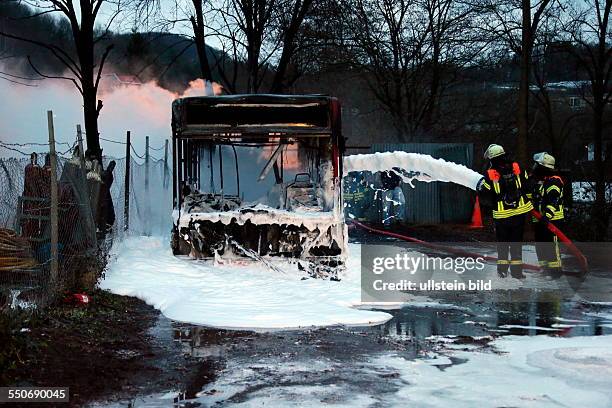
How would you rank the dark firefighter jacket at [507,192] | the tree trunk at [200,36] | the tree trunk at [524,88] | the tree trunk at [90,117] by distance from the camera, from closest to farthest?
the dark firefighter jacket at [507,192], the tree trunk at [90,117], the tree trunk at [524,88], the tree trunk at [200,36]

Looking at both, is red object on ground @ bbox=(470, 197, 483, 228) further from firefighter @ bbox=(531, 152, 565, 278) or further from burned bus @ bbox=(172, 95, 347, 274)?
burned bus @ bbox=(172, 95, 347, 274)

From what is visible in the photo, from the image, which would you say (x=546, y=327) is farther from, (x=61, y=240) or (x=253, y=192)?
(x=253, y=192)

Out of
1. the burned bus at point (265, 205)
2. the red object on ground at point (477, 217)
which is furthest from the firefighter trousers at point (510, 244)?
the red object on ground at point (477, 217)

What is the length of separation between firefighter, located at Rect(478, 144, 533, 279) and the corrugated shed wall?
12.3 metres

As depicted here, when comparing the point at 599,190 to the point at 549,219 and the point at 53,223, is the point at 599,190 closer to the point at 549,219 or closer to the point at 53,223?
the point at 549,219

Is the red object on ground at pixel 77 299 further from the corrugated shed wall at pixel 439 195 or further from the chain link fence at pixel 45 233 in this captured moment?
the corrugated shed wall at pixel 439 195

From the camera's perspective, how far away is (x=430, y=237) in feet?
62.1

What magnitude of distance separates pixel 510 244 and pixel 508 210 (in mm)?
506

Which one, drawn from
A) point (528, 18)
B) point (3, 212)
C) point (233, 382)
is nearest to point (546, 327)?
point (233, 382)

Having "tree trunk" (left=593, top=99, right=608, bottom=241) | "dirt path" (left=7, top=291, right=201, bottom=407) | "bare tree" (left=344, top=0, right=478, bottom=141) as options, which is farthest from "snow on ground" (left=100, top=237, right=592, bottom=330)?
"bare tree" (left=344, top=0, right=478, bottom=141)

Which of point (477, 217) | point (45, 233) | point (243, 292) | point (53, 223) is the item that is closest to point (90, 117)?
point (45, 233)

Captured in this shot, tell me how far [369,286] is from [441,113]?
27.4 m

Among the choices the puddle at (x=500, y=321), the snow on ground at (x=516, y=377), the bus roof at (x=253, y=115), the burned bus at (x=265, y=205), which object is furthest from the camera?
the bus roof at (x=253, y=115)

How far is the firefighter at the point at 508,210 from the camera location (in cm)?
1083
